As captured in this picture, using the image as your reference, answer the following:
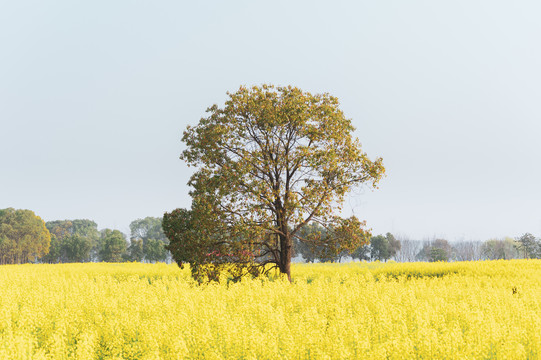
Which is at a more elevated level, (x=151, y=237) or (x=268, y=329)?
(x=151, y=237)

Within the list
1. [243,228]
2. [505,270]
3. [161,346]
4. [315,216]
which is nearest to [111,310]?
[161,346]

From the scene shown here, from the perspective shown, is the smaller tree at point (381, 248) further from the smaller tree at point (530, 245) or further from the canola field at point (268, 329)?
the canola field at point (268, 329)

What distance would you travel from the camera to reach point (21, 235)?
83812 mm

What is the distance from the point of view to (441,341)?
7145 millimetres

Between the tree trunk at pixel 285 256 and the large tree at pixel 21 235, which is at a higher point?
the large tree at pixel 21 235

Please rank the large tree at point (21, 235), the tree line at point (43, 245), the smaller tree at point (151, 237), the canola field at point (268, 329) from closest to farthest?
the canola field at point (268, 329) < the large tree at point (21, 235) < the tree line at point (43, 245) < the smaller tree at point (151, 237)

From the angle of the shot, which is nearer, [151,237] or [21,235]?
[21,235]

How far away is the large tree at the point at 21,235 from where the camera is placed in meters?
81.6

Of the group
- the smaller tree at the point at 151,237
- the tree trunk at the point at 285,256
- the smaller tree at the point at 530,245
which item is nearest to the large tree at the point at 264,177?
the tree trunk at the point at 285,256

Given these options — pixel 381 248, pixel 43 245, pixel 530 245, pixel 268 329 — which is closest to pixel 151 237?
pixel 43 245

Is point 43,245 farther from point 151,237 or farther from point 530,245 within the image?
point 530,245

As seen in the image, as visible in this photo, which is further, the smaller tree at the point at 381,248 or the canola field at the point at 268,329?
the smaller tree at the point at 381,248

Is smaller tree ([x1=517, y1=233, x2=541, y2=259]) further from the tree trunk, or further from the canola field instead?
the canola field

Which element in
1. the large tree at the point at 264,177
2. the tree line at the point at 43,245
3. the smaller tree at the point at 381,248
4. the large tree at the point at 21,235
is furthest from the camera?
the smaller tree at the point at 381,248
